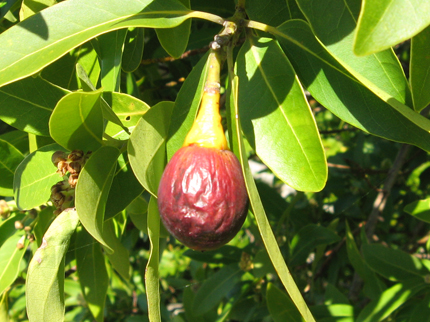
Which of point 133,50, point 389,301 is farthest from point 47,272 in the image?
point 389,301

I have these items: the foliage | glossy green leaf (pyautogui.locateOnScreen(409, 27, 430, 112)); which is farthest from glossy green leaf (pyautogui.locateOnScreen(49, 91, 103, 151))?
glossy green leaf (pyautogui.locateOnScreen(409, 27, 430, 112))

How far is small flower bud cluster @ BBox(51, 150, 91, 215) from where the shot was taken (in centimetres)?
133

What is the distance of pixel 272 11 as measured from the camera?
1377 mm

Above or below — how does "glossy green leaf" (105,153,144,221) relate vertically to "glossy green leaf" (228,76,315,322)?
below

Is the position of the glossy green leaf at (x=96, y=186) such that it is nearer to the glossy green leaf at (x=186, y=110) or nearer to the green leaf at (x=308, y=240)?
the glossy green leaf at (x=186, y=110)

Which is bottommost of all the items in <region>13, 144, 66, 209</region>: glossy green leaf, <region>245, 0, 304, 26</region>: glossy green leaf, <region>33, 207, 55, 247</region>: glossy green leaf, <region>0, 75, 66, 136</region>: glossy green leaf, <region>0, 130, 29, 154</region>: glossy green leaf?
<region>33, 207, 55, 247</region>: glossy green leaf

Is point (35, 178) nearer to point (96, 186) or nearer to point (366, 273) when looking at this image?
point (96, 186)

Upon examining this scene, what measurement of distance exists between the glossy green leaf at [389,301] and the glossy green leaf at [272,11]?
1.31 m

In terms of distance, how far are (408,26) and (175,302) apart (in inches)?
150

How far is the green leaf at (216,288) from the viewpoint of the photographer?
239 centimetres

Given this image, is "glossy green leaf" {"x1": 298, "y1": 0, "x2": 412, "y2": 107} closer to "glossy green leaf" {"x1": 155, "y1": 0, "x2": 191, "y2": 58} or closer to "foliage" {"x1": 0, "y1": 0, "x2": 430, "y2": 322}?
"foliage" {"x1": 0, "y1": 0, "x2": 430, "y2": 322}

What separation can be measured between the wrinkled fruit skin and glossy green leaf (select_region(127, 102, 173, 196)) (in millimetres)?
75

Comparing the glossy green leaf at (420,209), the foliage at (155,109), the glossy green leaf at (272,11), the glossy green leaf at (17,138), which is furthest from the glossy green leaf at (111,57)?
the glossy green leaf at (420,209)

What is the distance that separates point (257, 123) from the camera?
4.11 ft
